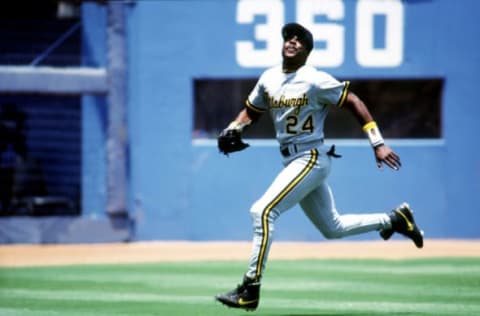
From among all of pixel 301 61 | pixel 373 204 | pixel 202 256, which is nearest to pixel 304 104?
pixel 301 61

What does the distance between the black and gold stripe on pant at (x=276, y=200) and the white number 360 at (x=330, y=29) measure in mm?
7629

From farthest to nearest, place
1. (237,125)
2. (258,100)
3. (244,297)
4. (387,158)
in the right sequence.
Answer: (237,125), (258,100), (387,158), (244,297)

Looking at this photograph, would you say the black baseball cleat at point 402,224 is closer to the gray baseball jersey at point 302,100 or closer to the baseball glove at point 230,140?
the gray baseball jersey at point 302,100

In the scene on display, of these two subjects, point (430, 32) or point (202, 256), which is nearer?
point (202, 256)

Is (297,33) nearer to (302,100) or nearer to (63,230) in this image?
(302,100)

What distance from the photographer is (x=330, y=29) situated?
15203mm

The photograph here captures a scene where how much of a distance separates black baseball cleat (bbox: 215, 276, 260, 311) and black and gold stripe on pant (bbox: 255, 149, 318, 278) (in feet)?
0.28

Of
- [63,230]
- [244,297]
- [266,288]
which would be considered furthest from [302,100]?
[63,230]

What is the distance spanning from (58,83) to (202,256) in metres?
3.56

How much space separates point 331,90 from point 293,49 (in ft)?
1.33

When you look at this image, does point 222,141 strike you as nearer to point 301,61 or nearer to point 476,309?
point 301,61

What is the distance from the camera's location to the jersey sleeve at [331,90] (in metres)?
7.63

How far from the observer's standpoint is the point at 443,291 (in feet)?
29.9

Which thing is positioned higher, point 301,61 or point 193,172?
point 301,61
